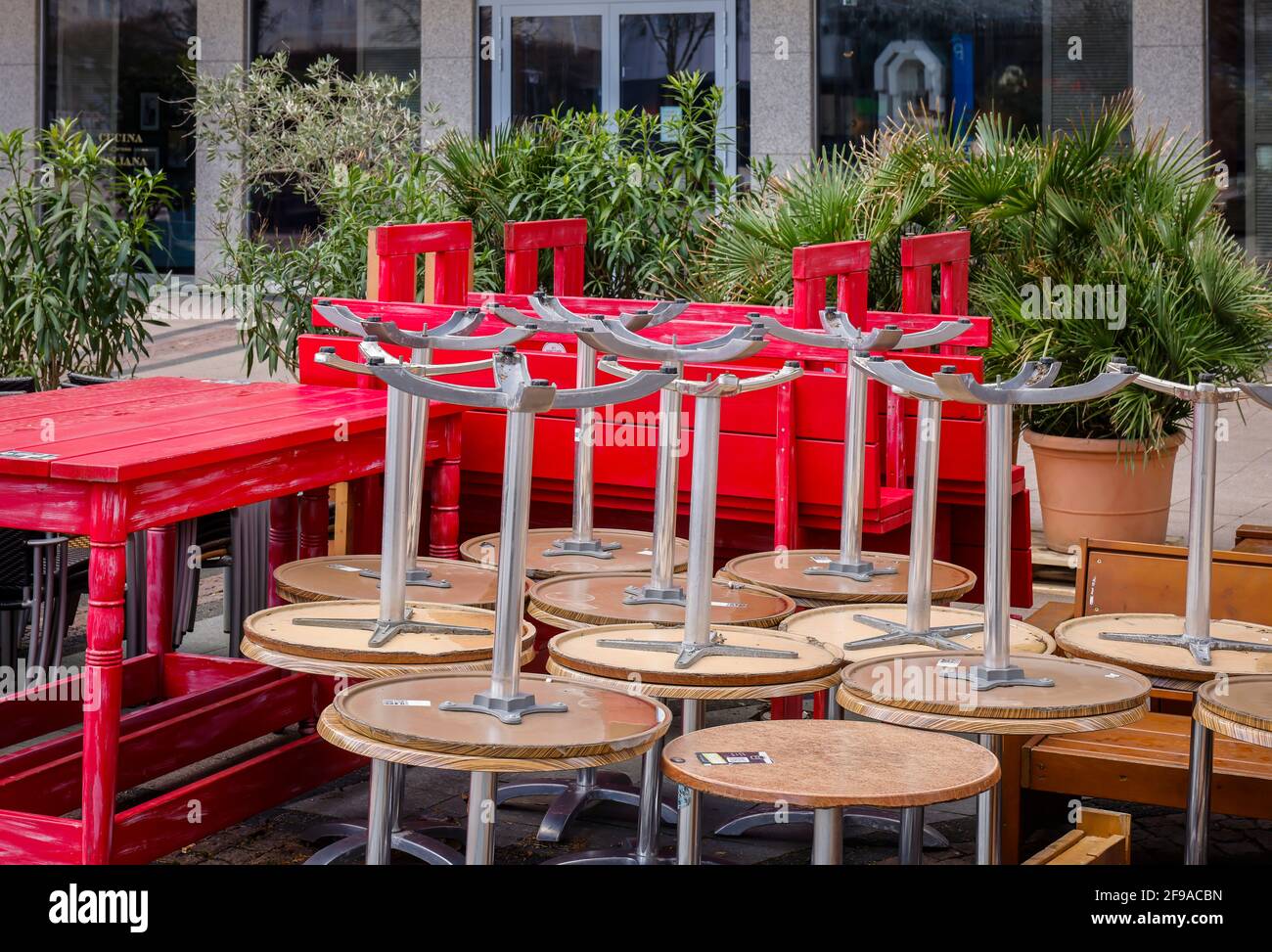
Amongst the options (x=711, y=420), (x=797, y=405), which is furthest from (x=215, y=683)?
(x=711, y=420)

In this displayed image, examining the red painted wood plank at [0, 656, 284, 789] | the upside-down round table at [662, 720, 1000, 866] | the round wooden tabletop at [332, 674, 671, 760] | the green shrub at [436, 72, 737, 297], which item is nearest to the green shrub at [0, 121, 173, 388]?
the green shrub at [436, 72, 737, 297]

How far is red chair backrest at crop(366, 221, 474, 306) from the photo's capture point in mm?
6125

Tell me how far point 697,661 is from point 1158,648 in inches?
43.6

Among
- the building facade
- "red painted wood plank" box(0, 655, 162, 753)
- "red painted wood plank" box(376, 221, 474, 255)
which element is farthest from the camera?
the building facade

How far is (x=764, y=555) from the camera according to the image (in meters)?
4.87

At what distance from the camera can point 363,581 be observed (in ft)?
14.8

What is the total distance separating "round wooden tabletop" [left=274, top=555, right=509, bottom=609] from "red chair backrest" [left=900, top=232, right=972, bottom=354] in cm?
217

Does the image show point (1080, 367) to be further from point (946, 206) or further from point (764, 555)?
point (764, 555)

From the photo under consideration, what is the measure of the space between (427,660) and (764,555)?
141 centimetres

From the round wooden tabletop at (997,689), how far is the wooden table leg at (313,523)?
260 centimetres

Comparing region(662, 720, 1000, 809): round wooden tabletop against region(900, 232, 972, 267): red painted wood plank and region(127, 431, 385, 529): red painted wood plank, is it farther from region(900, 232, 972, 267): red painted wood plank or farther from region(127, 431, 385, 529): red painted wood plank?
region(900, 232, 972, 267): red painted wood plank

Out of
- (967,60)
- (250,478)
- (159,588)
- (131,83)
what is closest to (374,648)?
(250,478)

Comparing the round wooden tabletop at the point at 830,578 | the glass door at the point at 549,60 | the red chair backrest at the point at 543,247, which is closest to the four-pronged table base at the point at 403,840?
the round wooden tabletop at the point at 830,578

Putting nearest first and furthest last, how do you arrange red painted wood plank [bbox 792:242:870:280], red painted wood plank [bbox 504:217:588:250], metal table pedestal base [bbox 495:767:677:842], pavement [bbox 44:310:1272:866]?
pavement [bbox 44:310:1272:866]
metal table pedestal base [bbox 495:767:677:842]
red painted wood plank [bbox 792:242:870:280]
red painted wood plank [bbox 504:217:588:250]
